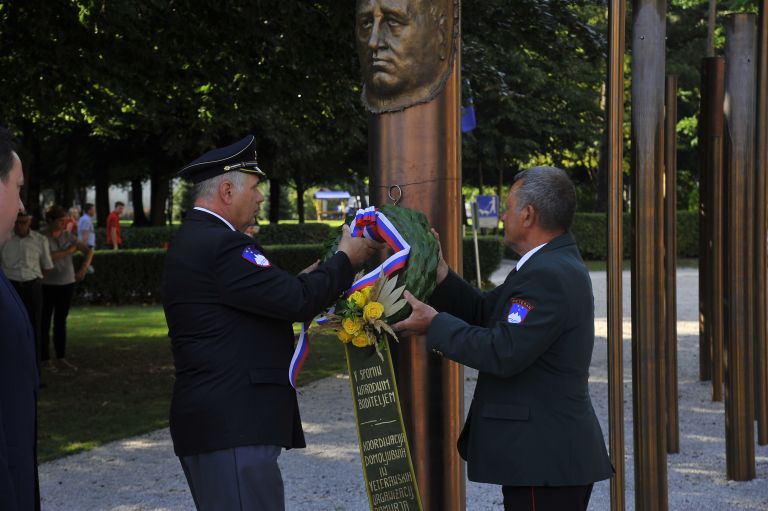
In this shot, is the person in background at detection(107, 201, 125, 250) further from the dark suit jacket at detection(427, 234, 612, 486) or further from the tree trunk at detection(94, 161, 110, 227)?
the dark suit jacket at detection(427, 234, 612, 486)

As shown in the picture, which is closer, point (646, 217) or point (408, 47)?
point (408, 47)

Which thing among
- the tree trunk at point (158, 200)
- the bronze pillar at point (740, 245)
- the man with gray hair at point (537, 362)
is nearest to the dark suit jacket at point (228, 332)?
the man with gray hair at point (537, 362)

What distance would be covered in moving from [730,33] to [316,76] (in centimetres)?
508

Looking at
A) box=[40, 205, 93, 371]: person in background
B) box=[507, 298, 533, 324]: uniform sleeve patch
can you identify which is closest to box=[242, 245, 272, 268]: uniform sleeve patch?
box=[507, 298, 533, 324]: uniform sleeve patch

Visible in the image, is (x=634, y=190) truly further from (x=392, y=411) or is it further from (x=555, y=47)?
(x=555, y=47)

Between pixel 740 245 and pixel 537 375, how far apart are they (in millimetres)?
4074

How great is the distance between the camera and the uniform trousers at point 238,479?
369 centimetres

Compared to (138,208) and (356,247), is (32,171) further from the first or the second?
(356,247)

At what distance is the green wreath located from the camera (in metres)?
3.82

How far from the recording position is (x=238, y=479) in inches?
146

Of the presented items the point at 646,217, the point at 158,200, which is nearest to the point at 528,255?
the point at 646,217

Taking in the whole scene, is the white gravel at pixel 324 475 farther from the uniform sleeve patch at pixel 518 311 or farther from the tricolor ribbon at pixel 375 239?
the uniform sleeve patch at pixel 518 311

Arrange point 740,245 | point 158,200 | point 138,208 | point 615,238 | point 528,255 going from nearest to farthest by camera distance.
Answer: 1. point 528,255
2. point 615,238
3. point 740,245
4. point 158,200
5. point 138,208

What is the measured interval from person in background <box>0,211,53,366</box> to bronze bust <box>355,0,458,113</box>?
7262mm
